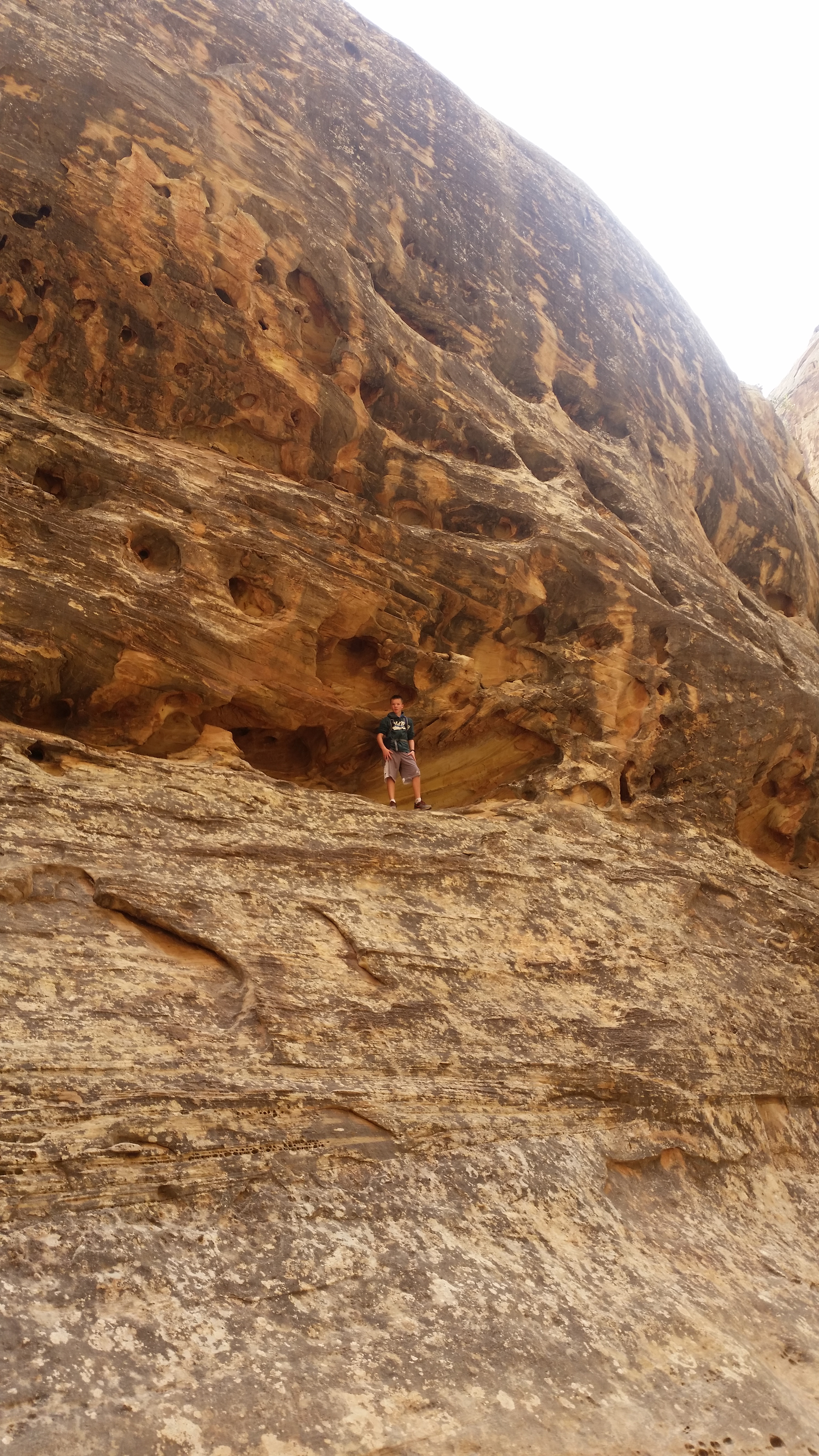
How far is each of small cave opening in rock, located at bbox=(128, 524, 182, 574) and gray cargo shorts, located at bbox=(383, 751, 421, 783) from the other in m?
2.88

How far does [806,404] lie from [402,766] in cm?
2976

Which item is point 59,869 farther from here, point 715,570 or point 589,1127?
point 715,570

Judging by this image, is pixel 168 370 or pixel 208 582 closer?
pixel 208 582

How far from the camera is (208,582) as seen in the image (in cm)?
948

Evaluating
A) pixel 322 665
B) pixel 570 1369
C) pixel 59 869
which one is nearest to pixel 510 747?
pixel 322 665

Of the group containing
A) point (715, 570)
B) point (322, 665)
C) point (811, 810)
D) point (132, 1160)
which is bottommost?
point (132, 1160)

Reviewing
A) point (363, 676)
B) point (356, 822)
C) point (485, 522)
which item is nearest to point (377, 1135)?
point (356, 822)

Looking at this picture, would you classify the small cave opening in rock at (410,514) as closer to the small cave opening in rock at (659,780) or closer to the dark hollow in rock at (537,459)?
the dark hollow in rock at (537,459)

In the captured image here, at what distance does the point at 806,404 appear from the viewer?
113 ft

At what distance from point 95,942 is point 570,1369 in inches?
150

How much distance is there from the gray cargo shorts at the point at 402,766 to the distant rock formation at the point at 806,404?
25686 millimetres

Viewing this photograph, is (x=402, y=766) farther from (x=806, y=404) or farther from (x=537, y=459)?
(x=806, y=404)

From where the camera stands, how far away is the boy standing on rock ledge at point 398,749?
1038 centimetres

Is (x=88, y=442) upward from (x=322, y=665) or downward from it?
upward
